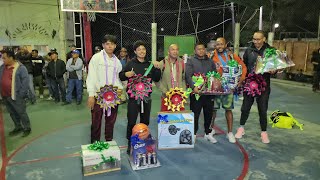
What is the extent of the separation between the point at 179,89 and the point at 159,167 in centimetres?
113

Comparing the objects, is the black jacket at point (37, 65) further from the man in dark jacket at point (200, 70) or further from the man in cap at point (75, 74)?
the man in dark jacket at point (200, 70)

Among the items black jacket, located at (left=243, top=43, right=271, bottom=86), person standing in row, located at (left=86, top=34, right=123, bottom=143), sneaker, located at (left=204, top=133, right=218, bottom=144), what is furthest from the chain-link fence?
person standing in row, located at (left=86, top=34, right=123, bottom=143)

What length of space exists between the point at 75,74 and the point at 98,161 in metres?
4.23

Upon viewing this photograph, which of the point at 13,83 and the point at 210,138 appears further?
the point at 13,83

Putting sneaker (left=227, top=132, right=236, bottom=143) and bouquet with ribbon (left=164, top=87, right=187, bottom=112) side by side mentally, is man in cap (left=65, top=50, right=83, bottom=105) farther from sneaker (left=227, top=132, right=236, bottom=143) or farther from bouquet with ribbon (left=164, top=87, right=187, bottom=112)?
sneaker (left=227, top=132, right=236, bottom=143)

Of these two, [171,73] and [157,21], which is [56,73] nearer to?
[171,73]

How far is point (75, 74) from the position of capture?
7.27 metres

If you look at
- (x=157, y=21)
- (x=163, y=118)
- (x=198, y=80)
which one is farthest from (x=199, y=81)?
(x=157, y=21)

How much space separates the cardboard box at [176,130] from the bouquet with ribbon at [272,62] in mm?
1261

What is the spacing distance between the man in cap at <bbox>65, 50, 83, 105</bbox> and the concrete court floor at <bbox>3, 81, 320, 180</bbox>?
57.3 inches

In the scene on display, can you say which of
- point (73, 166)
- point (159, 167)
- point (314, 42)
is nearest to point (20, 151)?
point (73, 166)

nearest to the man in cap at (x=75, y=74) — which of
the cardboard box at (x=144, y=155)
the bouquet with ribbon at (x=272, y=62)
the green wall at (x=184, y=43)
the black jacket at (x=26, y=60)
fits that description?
the black jacket at (x=26, y=60)

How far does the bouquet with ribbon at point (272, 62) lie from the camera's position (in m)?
4.12

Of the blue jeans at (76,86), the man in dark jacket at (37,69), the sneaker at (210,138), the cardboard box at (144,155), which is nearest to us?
the cardboard box at (144,155)
